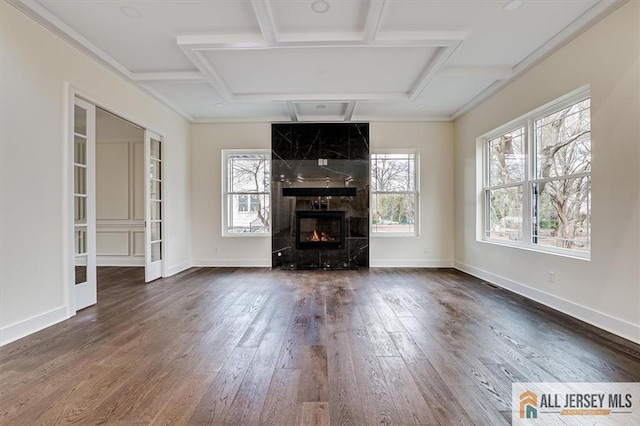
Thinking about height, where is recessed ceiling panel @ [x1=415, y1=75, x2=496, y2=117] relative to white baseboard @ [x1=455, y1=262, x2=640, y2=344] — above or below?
above

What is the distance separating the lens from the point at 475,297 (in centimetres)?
383

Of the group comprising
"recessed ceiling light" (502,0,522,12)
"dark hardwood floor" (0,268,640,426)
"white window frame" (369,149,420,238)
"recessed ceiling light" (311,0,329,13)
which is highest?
"recessed ceiling light" (502,0,522,12)

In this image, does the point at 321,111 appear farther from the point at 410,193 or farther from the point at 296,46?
the point at 410,193

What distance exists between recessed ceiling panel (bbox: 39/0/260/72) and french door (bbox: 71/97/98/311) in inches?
30.6

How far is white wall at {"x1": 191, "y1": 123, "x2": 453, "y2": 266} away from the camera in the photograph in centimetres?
602

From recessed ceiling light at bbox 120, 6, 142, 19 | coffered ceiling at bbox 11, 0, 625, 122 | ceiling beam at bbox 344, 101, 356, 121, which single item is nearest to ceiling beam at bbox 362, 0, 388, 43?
coffered ceiling at bbox 11, 0, 625, 122

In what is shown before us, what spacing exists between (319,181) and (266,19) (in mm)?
3456

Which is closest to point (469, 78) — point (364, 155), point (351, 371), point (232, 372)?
point (364, 155)

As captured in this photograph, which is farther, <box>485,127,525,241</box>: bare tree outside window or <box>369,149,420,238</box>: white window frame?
<box>369,149,420,238</box>: white window frame

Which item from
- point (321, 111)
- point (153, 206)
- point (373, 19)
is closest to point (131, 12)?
point (373, 19)

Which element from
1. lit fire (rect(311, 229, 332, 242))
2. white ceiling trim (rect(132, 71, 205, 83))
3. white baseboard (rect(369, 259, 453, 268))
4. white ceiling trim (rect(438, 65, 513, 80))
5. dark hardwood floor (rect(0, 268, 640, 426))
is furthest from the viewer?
lit fire (rect(311, 229, 332, 242))

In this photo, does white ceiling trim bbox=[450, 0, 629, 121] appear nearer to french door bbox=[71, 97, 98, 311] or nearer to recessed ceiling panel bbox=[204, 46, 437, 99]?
recessed ceiling panel bbox=[204, 46, 437, 99]

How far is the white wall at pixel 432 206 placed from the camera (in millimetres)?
6012

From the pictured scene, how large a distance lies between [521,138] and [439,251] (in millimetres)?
2593
